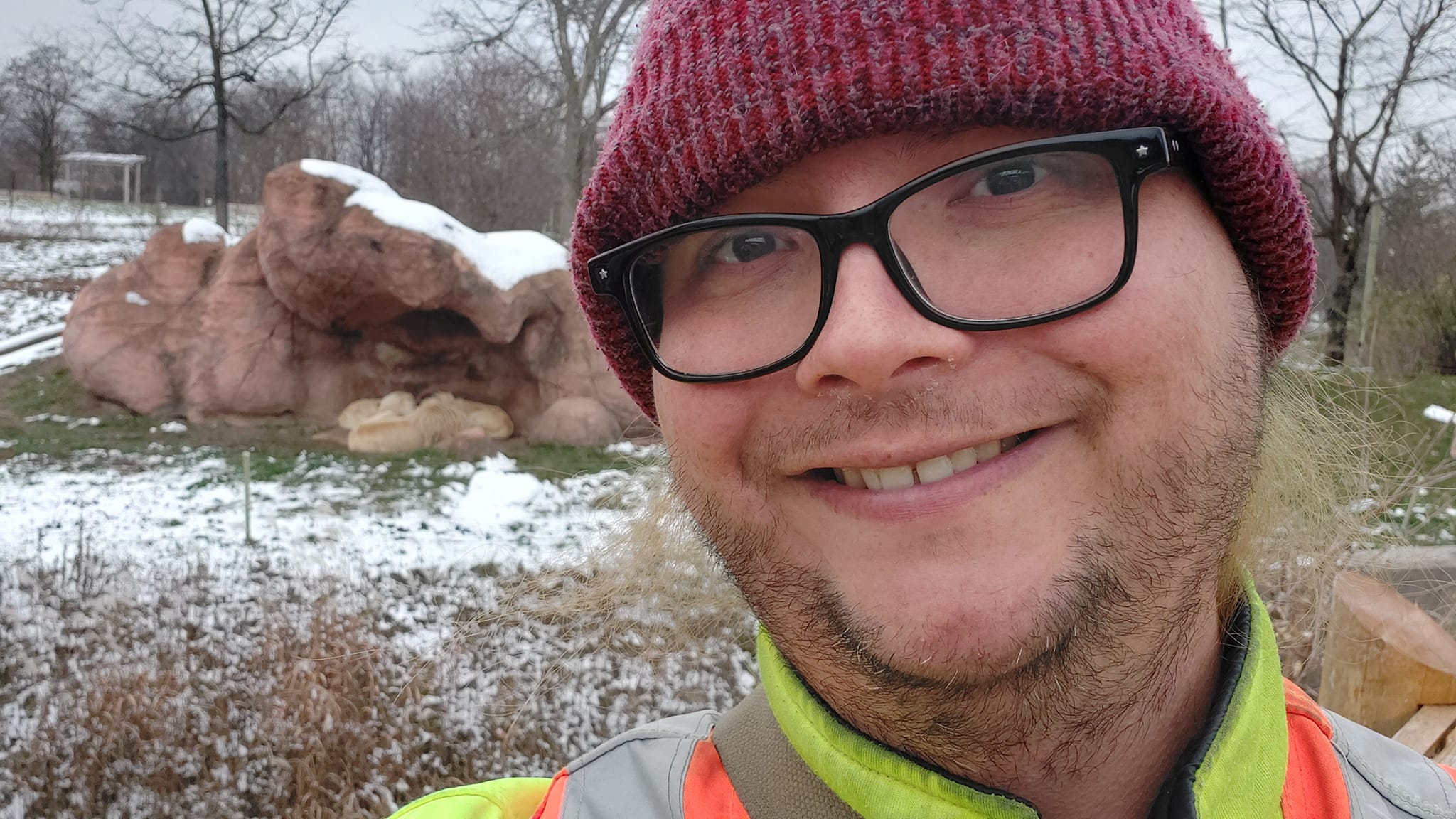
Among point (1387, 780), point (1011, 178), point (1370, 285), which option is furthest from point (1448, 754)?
point (1370, 285)

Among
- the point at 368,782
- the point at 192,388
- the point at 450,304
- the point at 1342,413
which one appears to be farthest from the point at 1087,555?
the point at 192,388

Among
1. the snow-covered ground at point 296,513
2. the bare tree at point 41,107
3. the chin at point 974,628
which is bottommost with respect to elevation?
the snow-covered ground at point 296,513

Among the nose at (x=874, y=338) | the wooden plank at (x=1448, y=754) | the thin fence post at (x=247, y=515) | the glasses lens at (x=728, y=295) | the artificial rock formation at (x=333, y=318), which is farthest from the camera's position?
the artificial rock formation at (x=333, y=318)

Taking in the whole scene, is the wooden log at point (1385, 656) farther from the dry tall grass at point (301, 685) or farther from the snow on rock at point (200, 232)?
the snow on rock at point (200, 232)

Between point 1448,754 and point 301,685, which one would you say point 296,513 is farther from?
point 1448,754

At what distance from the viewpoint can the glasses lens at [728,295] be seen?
96cm

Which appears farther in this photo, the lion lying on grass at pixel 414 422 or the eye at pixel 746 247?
the lion lying on grass at pixel 414 422

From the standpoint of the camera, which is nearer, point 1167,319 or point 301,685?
point 1167,319

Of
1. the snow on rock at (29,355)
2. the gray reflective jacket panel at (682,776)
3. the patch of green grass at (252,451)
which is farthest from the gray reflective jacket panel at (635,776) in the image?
the snow on rock at (29,355)

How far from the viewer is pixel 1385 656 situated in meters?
2.62

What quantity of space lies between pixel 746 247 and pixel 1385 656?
263 centimetres

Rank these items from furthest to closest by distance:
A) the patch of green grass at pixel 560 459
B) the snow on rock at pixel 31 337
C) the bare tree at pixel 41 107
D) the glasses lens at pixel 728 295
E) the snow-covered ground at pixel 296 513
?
the bare tree at pixel 41 107 < the snow on rock at pixel 31 337 < the patch of green grass at pixel 560 459 < the snow-covered ground at pixel 296 513 < the glasses lens at pixel 728 295

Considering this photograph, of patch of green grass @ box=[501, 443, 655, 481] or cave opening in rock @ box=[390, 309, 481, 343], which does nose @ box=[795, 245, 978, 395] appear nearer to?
patch of green grass @ box=[501, 443, 655, 481]

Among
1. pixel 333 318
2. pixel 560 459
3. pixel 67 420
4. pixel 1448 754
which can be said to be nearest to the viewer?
pixel 1448 754
